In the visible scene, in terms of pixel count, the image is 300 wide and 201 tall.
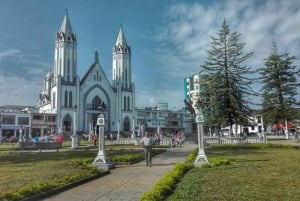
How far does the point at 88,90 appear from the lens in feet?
278

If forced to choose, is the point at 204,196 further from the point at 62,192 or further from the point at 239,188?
the point at 62,192

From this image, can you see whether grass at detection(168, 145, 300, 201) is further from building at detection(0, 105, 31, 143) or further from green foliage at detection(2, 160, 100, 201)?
building at detection(0, 105, 31, 143)

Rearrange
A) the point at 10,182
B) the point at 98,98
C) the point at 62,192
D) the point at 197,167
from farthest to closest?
the point at 98,98 → the point at 197,167 → the point at 10,182 → the point at 62,192

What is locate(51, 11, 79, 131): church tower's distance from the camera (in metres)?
78.3

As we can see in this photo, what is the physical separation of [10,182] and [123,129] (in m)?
78.1

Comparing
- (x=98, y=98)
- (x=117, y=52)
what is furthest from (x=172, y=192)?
(x=117, y=52)

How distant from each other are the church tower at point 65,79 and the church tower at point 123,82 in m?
12.3

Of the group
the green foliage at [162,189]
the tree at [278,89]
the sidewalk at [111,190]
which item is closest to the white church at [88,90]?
the tree at [278,89]

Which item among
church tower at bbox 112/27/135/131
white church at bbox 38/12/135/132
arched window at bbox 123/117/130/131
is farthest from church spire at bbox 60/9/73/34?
arched window at bbox 123/117/130/131

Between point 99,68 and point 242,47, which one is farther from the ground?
point 99,68

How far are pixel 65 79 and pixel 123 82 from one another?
1659 cm

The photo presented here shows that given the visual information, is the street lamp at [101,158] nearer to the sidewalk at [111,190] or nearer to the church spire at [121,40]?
the sidewalk at [111,190]

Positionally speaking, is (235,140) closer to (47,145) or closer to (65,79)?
(47,145)

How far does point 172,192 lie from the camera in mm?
8297
